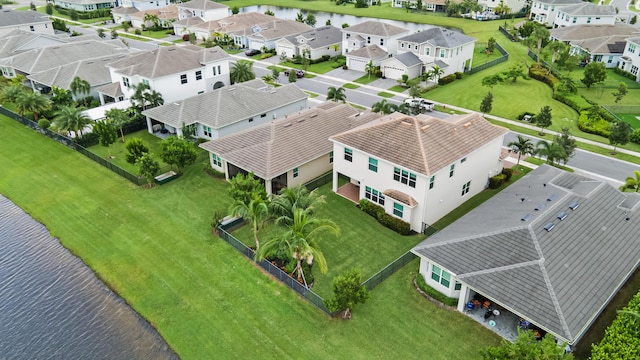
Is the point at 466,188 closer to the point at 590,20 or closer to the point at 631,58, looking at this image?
the point at 631,58

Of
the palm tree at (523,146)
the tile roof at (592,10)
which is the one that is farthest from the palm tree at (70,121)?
the tile roof at (592,10)

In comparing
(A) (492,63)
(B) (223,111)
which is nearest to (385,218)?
(B) (223,111)

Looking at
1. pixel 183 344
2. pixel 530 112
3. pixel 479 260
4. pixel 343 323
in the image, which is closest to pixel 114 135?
pixel 183 344

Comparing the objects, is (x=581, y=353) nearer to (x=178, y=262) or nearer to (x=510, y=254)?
(x=510, y=254)

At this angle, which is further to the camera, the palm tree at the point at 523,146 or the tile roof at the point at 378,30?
the tile roof at the point at 378,30

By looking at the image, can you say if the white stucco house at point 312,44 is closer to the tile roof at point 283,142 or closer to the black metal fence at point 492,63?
the black metal fence at point 492,63

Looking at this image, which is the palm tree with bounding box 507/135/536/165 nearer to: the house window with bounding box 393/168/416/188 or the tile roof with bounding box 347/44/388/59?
the house window with bounding box 393/168/416/188

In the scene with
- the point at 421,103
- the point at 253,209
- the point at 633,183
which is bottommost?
the point at 421,103
